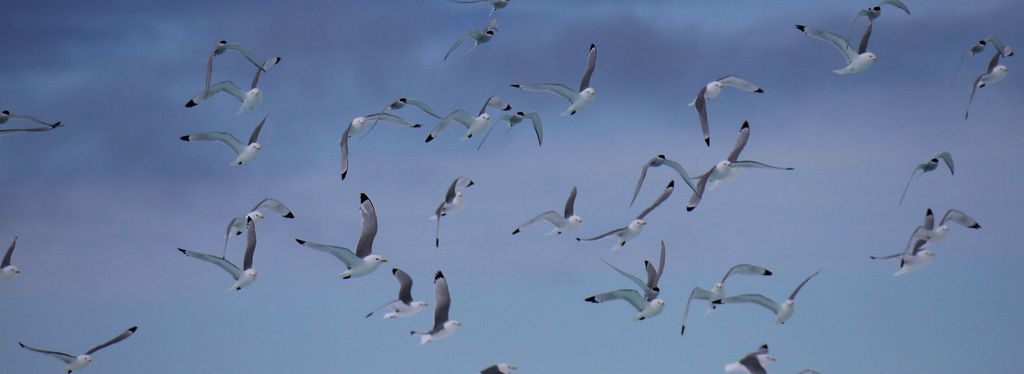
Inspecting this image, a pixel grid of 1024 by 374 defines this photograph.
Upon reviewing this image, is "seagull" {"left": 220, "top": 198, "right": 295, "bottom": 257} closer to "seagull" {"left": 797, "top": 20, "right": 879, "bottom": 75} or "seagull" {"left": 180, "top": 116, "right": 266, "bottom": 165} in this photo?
"seagull" {"left": 180, "top": 116, "right": 266, "bottom": 165}

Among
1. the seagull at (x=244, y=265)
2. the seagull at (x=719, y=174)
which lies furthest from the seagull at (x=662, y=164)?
the seagull at (x=244, y=265)

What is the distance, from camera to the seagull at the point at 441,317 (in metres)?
22.4

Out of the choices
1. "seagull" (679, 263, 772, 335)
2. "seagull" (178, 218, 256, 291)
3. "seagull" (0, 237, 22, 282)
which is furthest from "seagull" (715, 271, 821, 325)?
"seagull" (0, 237, 22, 282)

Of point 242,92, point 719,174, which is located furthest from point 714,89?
point 242,92

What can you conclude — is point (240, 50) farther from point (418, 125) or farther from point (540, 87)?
point (540, 87)

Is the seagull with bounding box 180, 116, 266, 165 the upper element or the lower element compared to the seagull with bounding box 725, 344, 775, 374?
upper

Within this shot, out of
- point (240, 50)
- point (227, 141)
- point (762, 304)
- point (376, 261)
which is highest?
point (240, 50)

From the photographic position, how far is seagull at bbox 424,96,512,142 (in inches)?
995

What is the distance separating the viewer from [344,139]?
23.4 meters

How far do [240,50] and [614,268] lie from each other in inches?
358

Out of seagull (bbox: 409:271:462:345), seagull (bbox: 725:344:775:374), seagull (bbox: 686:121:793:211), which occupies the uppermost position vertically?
seagull (bbox: 686:121:793:211)

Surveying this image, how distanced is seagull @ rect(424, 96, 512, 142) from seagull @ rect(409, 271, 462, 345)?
3.30 m

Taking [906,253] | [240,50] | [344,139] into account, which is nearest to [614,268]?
[344,139]

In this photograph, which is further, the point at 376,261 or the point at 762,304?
the point at 762,304
